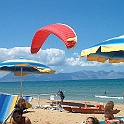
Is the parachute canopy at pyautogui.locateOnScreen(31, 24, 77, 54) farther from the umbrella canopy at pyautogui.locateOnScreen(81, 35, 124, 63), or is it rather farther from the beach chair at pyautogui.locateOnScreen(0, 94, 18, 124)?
the beach chair at pyautogui.locateOnScreen(0, 94, 18, 124)

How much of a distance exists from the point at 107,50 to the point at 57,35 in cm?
135

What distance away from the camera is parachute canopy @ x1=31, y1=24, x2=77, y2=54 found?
523cm

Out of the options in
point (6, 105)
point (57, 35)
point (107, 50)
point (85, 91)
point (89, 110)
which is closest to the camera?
point (107, 50)

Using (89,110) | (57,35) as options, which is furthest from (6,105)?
(89,110)

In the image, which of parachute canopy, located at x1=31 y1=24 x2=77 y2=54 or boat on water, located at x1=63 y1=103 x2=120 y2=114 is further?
boat on water, located at x1=63 y1=103 x2=120 y2=114

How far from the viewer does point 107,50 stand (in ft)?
15.8

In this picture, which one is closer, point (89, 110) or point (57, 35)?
point (57, 35)

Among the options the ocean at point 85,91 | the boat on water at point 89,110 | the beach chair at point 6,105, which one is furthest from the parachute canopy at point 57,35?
the ocean at point 85,91

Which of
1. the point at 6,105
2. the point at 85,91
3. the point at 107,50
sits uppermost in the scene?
the point at 107,50

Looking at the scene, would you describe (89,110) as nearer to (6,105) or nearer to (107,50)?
(6,105)

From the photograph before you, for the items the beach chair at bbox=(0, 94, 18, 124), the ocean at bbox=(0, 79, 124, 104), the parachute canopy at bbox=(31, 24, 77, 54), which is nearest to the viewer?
the parachute canopy at bbox=(31, 24, 77, 54)

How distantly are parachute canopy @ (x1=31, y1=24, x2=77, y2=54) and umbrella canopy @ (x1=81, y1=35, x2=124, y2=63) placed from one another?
14.3 inches

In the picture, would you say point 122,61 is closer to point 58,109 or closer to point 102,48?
point 102,48

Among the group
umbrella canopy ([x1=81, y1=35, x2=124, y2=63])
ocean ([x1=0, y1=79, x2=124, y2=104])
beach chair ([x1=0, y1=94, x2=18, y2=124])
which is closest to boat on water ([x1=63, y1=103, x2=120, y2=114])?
ocean ([x1=0, y1=79, x2=124, y2=104])
